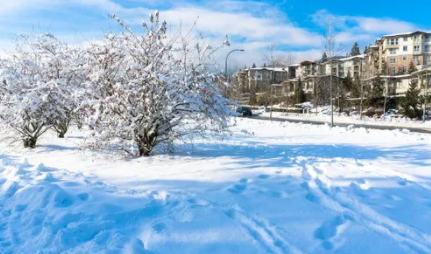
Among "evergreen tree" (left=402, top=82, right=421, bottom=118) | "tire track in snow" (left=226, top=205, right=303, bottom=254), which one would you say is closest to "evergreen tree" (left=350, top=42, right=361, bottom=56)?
"evergreen tree" (left=402, top=82, right=421, bottom=118)

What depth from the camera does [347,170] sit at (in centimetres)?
662

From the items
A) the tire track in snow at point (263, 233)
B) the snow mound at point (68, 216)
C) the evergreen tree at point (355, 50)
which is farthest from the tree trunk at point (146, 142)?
the evergreen tree at point (355, 50)

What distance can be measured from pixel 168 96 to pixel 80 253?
4.57 meters

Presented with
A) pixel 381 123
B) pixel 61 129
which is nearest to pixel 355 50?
pixel 381 123

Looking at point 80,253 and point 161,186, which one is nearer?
point 80,253

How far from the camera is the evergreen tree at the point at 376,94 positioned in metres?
40.7

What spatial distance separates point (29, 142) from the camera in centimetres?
1118

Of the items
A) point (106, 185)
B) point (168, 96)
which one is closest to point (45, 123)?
point (168, 96)

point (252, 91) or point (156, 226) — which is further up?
point (252, 91)

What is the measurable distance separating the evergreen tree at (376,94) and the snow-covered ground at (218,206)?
36476mm

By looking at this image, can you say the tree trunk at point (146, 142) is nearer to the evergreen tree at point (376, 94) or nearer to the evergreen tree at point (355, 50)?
the evergreen tree at point (376, 94)

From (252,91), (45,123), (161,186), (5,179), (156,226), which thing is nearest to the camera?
(156,226)

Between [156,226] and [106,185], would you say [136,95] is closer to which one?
[106,185]

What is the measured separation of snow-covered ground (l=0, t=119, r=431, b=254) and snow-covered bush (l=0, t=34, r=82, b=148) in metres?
3.04
